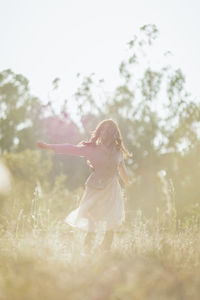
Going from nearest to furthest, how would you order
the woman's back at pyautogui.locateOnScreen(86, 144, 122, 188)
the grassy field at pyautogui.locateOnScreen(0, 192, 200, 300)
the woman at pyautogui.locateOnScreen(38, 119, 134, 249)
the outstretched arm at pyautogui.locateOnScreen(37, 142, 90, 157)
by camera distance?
the grassy field at pyautogui.locateOnScreen(0, 192, 200, 300)
the outstretched arm at pyautogui.locateOnScreen(37, 142, 90, 157)
the woman at pyautogui.locateOnScreen(38, 119, 134, 249)
the woman's back at pyautogui.locateOnScreen(86, 144, 122, 188)

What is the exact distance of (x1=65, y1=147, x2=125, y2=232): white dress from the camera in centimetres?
504

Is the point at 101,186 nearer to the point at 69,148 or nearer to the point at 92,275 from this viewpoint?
the point at 69,148

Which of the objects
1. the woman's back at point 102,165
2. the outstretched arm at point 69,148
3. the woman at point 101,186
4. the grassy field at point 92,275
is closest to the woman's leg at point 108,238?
the woman at point 101,186

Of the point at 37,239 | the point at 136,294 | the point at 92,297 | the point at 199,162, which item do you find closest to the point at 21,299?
the point at 92,297

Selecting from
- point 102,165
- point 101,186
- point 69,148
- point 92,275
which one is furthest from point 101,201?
point 92,275

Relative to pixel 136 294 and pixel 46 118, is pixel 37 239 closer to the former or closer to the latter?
pixel 136 294

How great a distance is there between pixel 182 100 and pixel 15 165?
1398cm

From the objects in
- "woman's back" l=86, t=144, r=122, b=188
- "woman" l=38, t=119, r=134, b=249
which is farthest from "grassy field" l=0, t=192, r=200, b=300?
"woman's back" l=86, t=144, r=122, b=188

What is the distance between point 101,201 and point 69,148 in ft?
2.81

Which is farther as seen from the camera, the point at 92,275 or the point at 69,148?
the point at 69,148

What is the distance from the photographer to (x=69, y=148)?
5.02 metres

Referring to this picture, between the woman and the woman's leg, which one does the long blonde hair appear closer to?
the woman

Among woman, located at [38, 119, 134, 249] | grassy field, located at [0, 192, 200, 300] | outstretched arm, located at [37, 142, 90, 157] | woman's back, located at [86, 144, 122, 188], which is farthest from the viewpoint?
woman's back, located at [86, 144, 122, 188]

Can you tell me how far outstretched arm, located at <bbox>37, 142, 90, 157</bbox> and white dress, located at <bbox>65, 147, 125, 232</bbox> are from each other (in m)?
0.11
